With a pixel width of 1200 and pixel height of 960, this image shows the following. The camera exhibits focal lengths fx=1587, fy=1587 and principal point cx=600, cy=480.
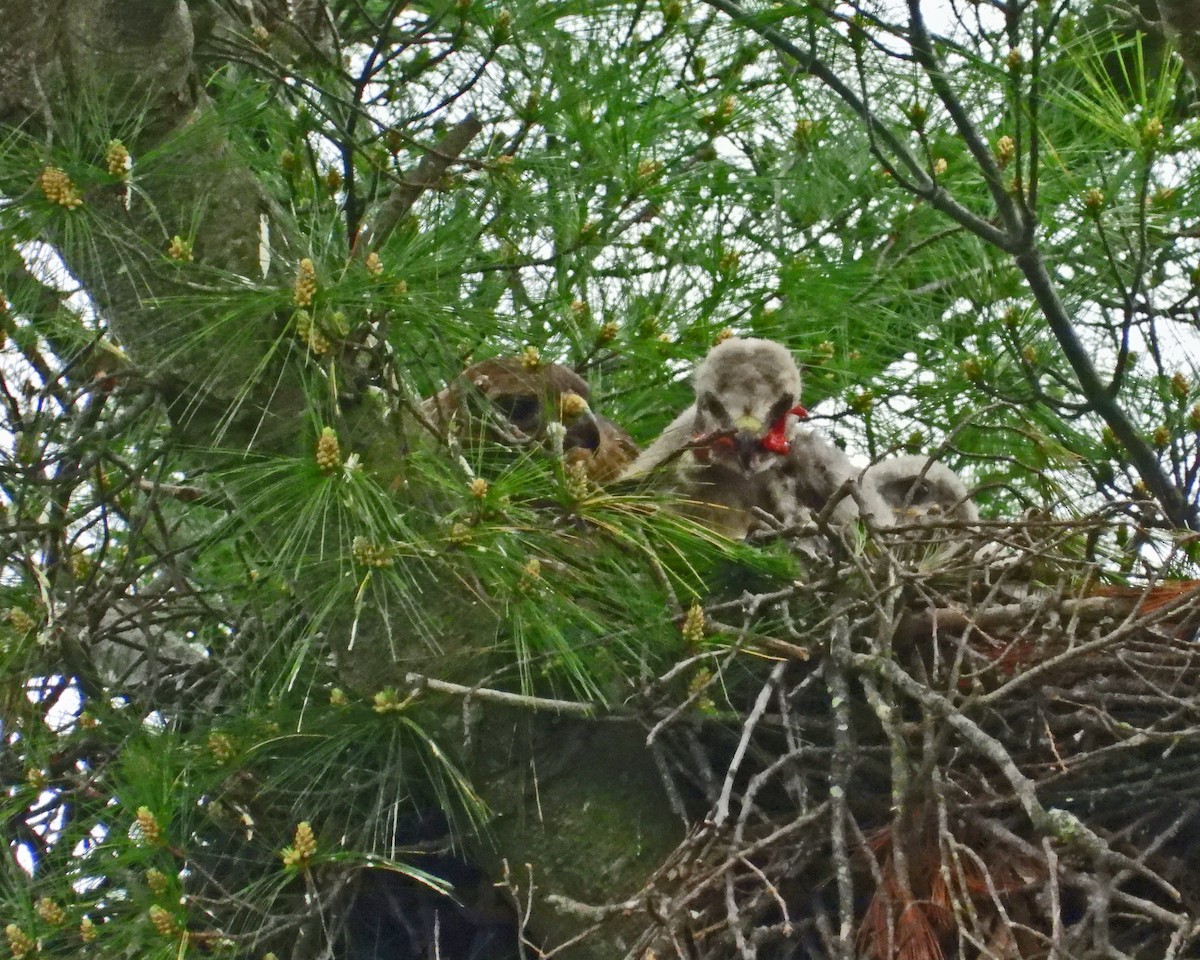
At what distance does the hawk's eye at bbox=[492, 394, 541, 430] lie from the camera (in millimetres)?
4012

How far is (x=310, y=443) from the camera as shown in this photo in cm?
276

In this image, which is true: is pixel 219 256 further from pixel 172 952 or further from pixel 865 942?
pixel 865 942

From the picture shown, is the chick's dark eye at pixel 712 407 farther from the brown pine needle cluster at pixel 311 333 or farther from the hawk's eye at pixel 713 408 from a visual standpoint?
the brown pine needle cluster at pixel 311 333

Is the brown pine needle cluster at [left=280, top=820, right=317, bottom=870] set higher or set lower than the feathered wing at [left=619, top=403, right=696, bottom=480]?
lower

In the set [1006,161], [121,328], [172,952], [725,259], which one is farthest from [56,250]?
[1006,161]

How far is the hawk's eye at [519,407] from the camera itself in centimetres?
401

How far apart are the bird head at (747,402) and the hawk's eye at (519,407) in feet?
1.43

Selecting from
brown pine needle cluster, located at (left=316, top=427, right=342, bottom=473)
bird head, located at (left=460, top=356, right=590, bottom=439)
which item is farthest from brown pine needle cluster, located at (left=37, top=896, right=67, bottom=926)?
bird head, located at (left=460, top=356, right=590, bottom=439)

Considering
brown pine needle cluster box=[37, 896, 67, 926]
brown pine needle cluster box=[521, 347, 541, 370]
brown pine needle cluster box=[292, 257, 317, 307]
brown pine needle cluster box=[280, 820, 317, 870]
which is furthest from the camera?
brown pine needle cluster box=[521, 347, 541, 370]

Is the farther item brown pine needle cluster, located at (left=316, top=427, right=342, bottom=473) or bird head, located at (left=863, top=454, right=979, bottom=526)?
bird head, located at (left=863, top=454, right=979, bottom=526)

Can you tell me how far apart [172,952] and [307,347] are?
43.2 inches

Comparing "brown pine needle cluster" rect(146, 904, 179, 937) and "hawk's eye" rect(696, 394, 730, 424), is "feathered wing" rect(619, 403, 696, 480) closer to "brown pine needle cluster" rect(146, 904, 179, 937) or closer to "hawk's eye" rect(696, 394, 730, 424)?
"hawk's eye" rect(696, 394, 730, 424)

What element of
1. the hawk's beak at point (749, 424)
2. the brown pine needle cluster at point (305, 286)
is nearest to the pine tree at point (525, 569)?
the brown pine needle cluster at point (305, 286)

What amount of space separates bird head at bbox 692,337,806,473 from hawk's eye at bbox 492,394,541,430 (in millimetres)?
435
